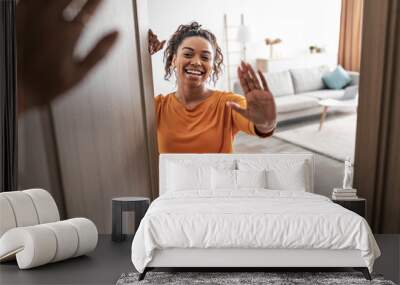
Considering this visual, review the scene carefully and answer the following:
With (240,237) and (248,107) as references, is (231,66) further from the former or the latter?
(240,237)

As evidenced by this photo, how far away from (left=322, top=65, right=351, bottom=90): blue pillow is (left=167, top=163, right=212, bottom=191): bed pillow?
4.67 feet

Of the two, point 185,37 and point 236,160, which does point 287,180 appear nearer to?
point 236,160

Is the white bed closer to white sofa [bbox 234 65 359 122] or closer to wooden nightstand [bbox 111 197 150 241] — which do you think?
wooden nightstand [bbox 111 197 150 241]

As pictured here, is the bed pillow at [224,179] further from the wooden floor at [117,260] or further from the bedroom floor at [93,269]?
the bedroom floor at [93,269]

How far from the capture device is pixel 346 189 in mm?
6441

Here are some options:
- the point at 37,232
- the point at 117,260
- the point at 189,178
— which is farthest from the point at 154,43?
the point at 37,232

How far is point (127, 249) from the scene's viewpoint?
19.9 feet

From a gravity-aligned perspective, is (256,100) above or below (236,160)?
above

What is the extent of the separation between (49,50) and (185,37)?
1.26 metres

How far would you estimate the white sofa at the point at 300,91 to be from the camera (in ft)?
21.8

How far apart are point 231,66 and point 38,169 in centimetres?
204

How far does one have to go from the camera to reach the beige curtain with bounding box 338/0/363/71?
656cm

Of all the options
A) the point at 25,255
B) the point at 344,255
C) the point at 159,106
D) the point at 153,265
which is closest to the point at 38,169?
the point at 159,106

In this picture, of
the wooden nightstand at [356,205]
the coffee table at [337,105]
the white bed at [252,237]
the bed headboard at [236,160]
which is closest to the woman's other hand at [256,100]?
the bed headboard at [236,160]
